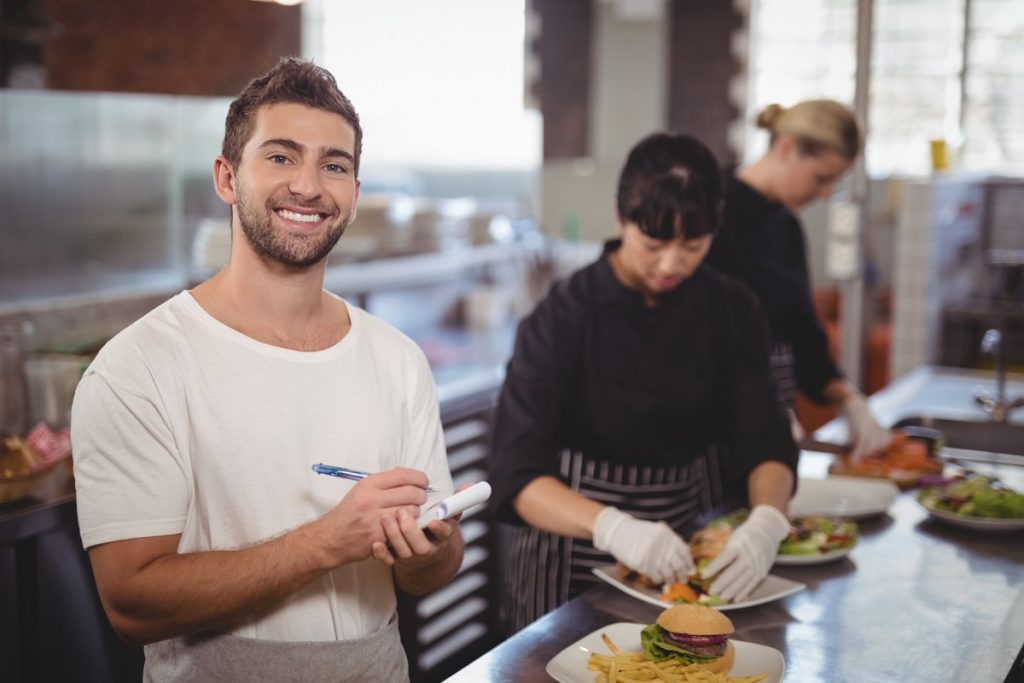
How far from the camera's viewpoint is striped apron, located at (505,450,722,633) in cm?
246

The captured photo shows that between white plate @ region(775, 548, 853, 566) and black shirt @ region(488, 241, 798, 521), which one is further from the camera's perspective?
black shirt @ region(488, 241, 798, 521)

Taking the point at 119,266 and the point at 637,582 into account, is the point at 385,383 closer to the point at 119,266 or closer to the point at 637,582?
the point at 637,582

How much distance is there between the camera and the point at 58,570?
8.34ft

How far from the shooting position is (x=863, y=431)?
125 inches

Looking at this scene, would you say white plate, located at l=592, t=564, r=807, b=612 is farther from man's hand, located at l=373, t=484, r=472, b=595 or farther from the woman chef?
man's hand, located at l=373, t=484, r=472, b=595

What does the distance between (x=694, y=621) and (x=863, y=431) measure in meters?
1.62

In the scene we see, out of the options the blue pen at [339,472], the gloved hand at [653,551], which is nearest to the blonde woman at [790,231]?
the gloved hand at [653,551]

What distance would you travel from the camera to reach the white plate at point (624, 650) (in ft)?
5.55

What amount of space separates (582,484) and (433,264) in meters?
2.11

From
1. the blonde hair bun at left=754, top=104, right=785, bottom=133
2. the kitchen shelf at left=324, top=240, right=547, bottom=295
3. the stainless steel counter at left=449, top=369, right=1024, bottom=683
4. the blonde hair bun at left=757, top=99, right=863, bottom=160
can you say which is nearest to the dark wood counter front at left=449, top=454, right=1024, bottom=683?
the stainless steel counter at left=449, top=369, right=1024, bottom=683

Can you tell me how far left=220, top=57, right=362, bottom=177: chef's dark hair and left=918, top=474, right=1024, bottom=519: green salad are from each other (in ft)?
5.50

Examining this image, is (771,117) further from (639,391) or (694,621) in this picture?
(694,621)

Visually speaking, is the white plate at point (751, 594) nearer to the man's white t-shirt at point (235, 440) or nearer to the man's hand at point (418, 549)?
the man's hand at point (418, 549)

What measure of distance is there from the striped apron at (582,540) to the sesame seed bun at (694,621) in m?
0.68
